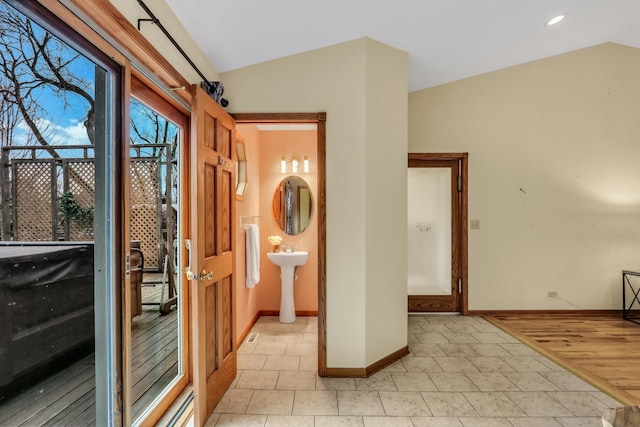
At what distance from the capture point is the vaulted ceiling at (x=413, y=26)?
2.11 metres

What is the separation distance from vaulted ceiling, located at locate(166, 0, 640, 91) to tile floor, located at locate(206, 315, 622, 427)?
8.60 feet

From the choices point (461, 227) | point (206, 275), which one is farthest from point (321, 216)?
point (461, 227)

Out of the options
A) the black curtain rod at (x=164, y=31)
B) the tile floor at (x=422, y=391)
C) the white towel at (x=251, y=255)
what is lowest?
the tile floor at (x=422, y=391)

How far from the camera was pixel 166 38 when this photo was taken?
1.81 metres

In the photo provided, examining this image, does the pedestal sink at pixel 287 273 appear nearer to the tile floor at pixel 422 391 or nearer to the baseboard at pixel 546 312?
the tile floor at pixel 422 391

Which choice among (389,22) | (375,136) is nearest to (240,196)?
(375,136)

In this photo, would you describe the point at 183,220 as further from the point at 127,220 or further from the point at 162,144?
the point at 162,144

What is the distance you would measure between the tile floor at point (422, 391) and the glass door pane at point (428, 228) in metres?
1.04

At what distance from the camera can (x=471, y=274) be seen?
412cm

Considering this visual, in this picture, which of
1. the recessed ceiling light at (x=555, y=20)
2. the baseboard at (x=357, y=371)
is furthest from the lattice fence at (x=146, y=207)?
the recessed ceiling light at (x=555, y=20)

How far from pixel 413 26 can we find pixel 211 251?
243 cm

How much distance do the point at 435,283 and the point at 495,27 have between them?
3.00 meters

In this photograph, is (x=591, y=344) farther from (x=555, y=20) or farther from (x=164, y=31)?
(x=164, y=31)

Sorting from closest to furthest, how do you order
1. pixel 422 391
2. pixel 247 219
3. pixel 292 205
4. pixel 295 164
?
pixel 422 391 < pixel 247 219 < pixel 295 164 < pixel 292 205
